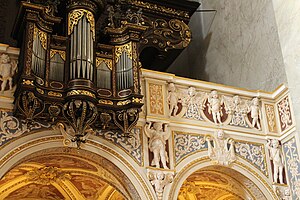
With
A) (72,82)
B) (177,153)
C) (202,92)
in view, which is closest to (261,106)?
(202,92)

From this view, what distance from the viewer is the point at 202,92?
1251 cm

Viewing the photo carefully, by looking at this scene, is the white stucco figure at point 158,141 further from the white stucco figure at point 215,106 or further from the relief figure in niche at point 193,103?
the white stucco figure at point 215,106

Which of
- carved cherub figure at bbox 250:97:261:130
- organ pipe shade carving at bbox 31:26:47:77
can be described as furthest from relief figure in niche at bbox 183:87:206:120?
organ pipe shade carving at bbox 31:26:47:77

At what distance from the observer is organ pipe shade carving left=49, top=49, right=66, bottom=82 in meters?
10.7

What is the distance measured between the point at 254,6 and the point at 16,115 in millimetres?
7203

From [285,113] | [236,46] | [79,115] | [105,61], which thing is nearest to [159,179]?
[79,115]

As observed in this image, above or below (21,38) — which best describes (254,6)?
above

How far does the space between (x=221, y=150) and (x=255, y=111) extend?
1.41 meters

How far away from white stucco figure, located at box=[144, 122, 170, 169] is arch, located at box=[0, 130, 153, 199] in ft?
1.85

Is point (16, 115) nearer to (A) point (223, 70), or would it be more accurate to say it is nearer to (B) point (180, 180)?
(B) point (180, 180)

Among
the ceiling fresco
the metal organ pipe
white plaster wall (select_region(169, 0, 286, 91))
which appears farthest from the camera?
white plaster wall (select_region(169, 0, 286, 91))

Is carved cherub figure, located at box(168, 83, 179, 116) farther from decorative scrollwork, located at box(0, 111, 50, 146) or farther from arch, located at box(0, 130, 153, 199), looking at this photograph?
decorative scrollwork, located at box(0, 111, 50, 146)

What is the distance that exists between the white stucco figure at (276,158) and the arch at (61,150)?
3101 mm

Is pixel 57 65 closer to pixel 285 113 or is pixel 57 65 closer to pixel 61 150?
pixel 61 150
